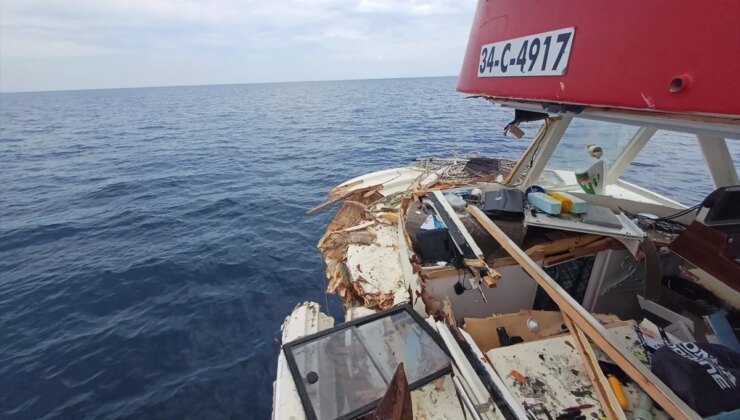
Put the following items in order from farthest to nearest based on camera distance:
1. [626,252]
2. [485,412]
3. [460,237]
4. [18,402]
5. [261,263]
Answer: [261,263] → [18,402] → [626,252] → [460,237] → [485,412]

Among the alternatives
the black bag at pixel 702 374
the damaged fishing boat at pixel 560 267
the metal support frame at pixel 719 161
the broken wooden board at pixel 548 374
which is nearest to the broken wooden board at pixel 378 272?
the damaged fishing boat at pixel 560 267

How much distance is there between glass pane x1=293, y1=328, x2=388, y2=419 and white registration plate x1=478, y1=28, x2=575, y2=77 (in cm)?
235

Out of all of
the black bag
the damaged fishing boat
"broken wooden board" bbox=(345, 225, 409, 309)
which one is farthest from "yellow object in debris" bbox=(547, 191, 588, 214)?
"broken wooden board" bbox=(345, 225, 409, 309)

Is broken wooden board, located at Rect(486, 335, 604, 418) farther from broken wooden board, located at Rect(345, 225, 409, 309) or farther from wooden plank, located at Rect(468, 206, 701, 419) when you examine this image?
broken wooden board, located at Rect(345, 225, 409, 309)

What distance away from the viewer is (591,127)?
15.9ft

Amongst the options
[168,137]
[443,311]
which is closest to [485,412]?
[443,311]

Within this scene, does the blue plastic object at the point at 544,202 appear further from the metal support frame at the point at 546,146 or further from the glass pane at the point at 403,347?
the glass pane at the point at 403,347

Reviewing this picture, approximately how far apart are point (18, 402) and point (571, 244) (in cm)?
956

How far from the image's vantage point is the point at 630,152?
5.12 meters

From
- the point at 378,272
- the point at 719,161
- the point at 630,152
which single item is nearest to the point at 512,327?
the point at 378,272

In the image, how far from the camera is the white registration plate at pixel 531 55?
1885mm

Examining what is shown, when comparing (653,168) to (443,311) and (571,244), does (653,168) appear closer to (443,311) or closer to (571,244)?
(571,244)

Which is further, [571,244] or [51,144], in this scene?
[51,144]

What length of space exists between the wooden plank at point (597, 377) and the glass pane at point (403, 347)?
1069 millimetres
